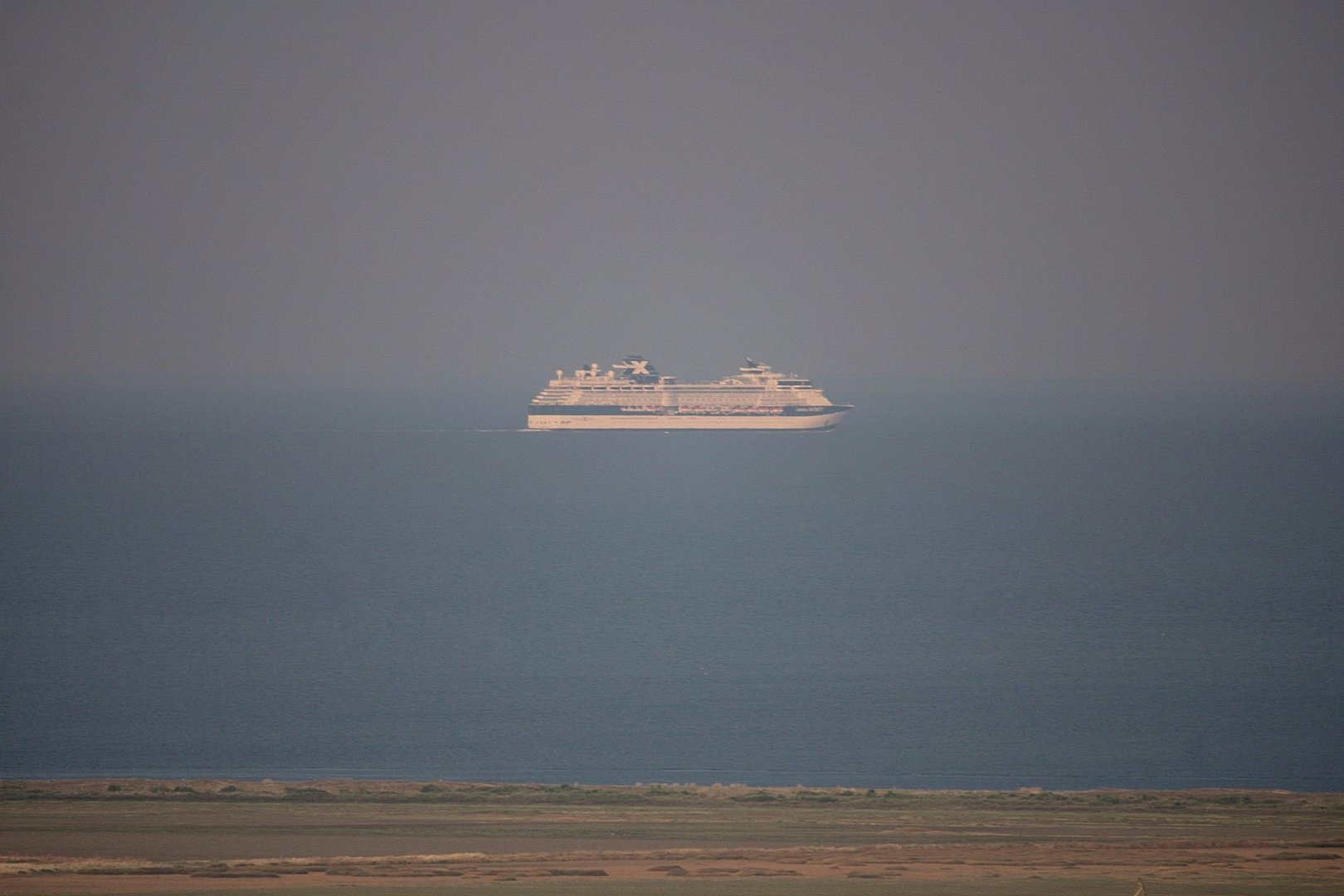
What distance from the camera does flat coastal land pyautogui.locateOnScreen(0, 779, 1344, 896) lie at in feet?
34.2

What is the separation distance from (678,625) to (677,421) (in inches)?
2367

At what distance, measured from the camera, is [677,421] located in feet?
284

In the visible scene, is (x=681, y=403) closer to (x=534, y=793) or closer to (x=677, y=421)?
(x=677, y=421)

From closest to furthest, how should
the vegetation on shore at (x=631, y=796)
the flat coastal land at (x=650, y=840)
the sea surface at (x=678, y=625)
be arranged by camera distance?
1. the flat coastal land at (x=650, y=840)
2. the vegetation on shore at (x=631, y=796)
3. the sea surface at (x=678, y=625)

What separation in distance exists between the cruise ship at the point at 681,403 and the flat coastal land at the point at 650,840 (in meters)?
72.8

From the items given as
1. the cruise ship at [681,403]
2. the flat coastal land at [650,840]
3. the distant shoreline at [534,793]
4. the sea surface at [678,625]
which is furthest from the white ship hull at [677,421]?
the flat coastal land at [650,840]

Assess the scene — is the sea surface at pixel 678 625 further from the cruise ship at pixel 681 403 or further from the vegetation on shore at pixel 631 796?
the cruise ship at pixel 681 403

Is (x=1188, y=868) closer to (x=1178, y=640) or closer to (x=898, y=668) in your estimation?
(x=898, y=668)

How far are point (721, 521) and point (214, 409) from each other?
259 feet

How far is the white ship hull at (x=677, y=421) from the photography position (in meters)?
86.1

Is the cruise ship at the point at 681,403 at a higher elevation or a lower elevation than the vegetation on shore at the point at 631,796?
higher

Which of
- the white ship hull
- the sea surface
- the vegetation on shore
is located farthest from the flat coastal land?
the white ship hull

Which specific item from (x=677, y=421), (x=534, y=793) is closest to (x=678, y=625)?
(x=534, y=793)

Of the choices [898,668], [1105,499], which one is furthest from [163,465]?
[898,668]
